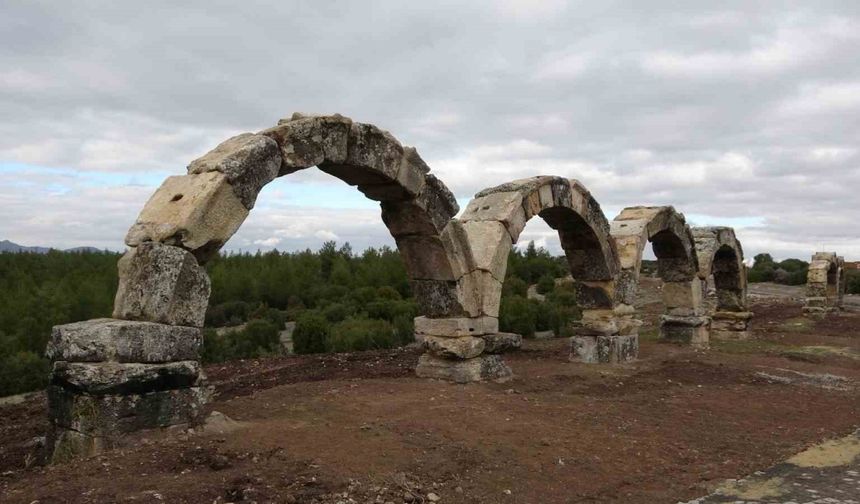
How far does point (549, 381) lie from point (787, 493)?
13.4 ft

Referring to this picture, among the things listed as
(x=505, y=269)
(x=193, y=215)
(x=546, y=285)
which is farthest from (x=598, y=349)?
(x=546, y=285)

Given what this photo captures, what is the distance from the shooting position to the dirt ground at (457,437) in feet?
14.3

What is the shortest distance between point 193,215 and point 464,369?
13.0ft

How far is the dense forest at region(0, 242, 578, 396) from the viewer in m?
12.9

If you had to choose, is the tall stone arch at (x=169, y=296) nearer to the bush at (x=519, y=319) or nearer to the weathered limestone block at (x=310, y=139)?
the weathered limestone block at (x=310, y=139)

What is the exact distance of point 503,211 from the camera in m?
→ 8.88

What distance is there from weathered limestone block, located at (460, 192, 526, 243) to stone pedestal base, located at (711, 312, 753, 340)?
9509mm

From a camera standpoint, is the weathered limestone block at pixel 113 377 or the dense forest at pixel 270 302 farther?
the dense forest at pixel 270 302

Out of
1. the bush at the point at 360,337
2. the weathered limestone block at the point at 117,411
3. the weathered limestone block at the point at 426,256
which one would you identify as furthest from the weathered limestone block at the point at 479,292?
the bush at the point at 360,337

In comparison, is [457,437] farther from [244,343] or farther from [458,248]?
[244,343]

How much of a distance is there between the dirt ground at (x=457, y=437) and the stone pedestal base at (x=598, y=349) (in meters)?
0.46

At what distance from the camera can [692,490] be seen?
16.3ft

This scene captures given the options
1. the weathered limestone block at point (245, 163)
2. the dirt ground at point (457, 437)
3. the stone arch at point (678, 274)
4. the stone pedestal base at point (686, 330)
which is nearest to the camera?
the dirt ground at point (457, 437)

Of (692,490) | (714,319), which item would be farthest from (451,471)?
(714,319)
